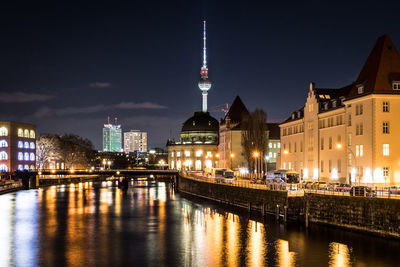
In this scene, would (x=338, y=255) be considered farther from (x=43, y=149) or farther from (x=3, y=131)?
(x=43, y=149)

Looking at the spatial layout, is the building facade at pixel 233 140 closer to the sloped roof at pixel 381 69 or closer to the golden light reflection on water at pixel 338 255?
the sloped roof at pixel 381 69

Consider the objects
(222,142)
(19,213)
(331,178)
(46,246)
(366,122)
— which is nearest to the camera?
(46,246)

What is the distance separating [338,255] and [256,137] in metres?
78.2

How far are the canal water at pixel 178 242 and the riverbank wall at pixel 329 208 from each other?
111 centimetres

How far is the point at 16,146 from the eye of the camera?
6772 inches

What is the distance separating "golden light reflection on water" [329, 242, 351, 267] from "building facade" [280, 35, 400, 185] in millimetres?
17626

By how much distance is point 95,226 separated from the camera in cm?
6706

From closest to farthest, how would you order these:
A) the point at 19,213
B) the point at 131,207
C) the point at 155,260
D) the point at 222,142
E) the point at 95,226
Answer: the point at 155,260, the point at 95,226, the point at 19,213, the point at 131,207, the point at 222,142

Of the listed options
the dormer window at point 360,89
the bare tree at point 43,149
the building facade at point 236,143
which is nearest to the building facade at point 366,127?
the dormer window at point 360,89

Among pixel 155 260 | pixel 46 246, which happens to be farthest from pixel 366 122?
pixel 46 246

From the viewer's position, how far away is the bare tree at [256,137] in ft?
404

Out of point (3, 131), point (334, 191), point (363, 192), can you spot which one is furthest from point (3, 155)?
point (363, 192)

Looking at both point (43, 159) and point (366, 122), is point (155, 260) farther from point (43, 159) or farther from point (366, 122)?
point (43, 159)

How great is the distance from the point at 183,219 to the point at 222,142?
356 feet
